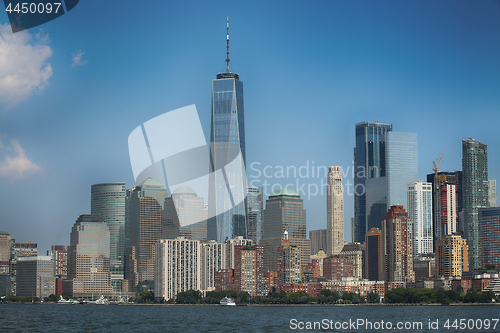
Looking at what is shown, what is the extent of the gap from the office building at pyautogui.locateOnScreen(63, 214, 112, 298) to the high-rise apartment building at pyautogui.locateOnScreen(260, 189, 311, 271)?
2828cm

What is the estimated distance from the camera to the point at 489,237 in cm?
12525

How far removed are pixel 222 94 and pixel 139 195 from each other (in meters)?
23.0

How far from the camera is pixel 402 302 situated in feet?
298

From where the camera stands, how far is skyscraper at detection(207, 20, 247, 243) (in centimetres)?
13625

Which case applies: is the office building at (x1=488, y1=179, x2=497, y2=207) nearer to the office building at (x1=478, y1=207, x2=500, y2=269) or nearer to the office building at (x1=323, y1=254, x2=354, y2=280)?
the office building at (x1=478, y1=207, x2=500, y2=269)

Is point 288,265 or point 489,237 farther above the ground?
point 489,237

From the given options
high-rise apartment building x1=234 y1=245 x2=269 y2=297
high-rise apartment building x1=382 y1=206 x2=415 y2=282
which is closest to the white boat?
high-rise apartment building x1=234 y1=245 x2=269 y2=297

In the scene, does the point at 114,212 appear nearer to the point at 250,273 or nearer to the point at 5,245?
the point at 5,245

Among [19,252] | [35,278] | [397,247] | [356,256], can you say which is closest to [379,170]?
[356,256]

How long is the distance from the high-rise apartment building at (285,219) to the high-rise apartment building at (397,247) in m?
13.4

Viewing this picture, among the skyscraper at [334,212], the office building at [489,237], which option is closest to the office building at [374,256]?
the office building at [489,237]

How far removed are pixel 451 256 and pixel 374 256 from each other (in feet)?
41.2

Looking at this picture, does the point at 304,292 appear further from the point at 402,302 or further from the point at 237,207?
the point at 237,207

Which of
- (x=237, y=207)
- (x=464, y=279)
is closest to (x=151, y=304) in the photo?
(x=464, y=279)
